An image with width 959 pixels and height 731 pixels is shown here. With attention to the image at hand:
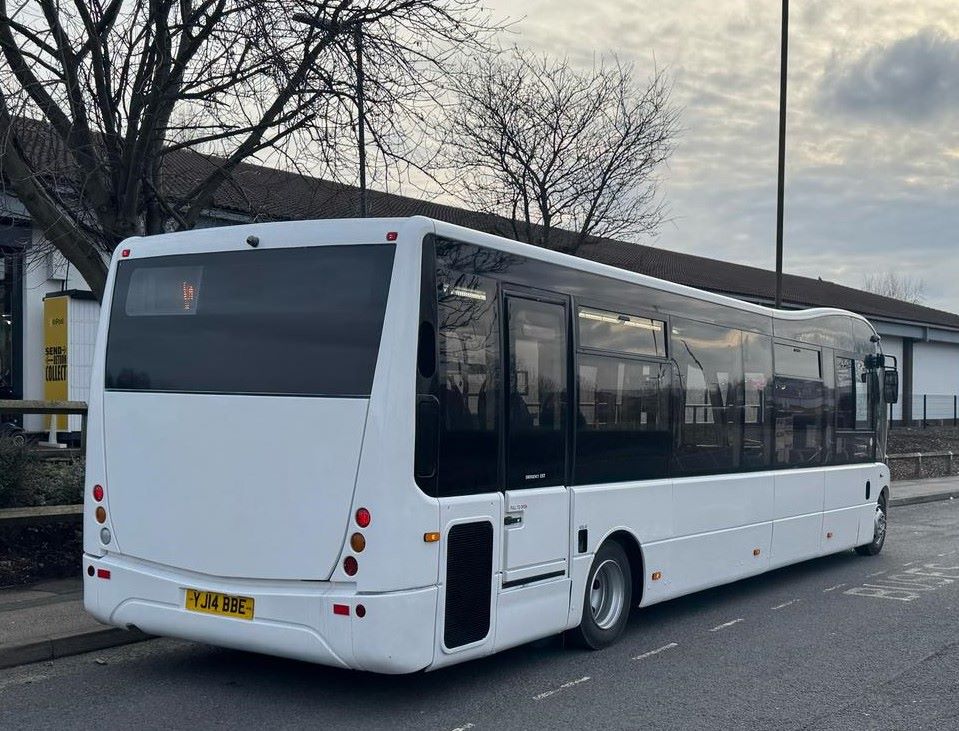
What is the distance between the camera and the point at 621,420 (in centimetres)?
839

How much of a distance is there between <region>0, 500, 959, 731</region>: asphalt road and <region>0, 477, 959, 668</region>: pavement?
5.2 inches

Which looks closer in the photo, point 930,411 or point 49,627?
point 49,627

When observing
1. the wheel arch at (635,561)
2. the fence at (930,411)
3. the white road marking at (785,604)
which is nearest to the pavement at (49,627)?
the wheel arch at (635,561)

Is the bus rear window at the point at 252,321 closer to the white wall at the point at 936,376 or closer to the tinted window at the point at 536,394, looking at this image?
the tinted window at the point at 536,394

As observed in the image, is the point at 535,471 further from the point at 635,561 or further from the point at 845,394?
the point at 845,394

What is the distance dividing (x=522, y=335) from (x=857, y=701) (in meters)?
3.12

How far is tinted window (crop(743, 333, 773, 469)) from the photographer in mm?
10500

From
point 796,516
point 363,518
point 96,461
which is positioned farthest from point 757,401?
point 96,461

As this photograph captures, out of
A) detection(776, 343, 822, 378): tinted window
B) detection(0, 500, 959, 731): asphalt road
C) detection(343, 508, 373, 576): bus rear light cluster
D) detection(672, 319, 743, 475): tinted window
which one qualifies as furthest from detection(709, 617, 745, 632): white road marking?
detection(343, 508, 373, 576): bus rear light cluster

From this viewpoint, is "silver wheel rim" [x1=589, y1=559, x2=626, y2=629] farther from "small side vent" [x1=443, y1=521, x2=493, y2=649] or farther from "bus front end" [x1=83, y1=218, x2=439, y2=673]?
"bus front end" [x1=83, y1=218, x2=439, y2=673]

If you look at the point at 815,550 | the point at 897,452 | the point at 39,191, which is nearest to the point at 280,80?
the point at 39,191

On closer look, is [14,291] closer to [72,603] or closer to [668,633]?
[72,603]

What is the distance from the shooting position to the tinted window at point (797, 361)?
11.3m

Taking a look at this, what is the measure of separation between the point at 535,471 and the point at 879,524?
8.11m
